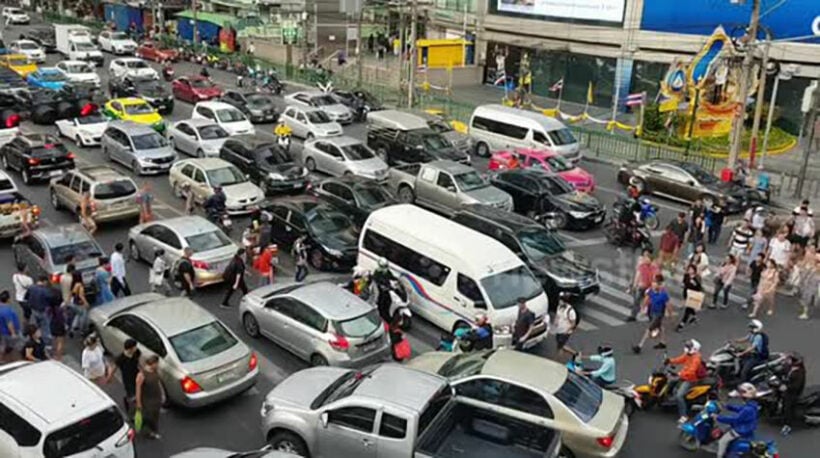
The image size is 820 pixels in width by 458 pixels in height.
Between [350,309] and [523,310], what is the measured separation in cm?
337

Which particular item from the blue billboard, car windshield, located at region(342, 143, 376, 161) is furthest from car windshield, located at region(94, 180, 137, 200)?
the blue billboard

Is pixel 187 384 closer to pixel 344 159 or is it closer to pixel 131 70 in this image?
pixel 344 159

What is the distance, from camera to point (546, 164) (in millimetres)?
27453

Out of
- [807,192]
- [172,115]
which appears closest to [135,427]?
[807,192]

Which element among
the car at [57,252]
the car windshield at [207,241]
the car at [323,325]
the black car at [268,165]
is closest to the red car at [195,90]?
the black car at [268,165]

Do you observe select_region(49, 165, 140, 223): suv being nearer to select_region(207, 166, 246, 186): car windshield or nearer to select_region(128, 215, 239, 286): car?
select_region(207, 166, 246, 186): car windshield

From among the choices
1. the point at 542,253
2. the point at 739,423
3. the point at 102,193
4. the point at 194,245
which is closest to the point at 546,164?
the point at 542,253

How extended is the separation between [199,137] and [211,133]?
1.68 feet

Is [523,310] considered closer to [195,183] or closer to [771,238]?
[771,238]

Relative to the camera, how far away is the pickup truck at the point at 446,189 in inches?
917

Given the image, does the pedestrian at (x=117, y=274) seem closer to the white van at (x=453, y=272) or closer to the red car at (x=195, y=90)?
the white van at (x=453, y=272)

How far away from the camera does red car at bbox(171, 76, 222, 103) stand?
4125 cm

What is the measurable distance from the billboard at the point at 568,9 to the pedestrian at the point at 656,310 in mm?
34304

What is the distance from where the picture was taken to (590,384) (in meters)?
12.2
